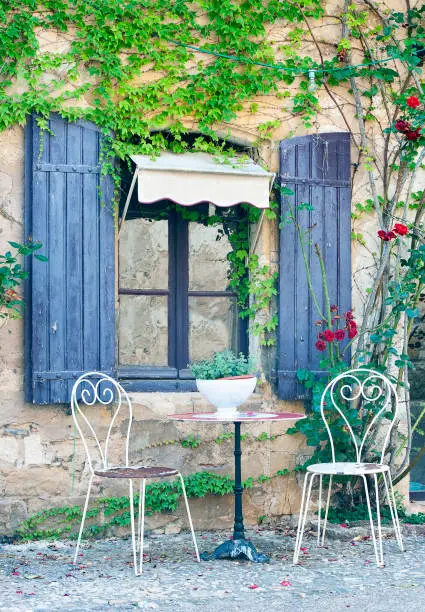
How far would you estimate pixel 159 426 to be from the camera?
5.62 meters

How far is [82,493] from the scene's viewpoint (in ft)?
18.0

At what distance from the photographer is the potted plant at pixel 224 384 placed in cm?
484

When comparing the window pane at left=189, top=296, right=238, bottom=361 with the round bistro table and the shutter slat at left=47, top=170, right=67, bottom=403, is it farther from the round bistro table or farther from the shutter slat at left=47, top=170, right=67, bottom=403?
the round bistro table

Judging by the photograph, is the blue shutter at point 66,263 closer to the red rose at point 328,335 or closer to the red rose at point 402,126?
the red rose at point 328,335

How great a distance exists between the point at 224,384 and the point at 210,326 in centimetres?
122

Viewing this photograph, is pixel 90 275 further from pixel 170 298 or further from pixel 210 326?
pixel 210 326

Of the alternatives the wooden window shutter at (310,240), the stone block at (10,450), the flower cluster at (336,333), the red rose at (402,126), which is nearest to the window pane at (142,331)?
the wooden window shutter at (310,240)

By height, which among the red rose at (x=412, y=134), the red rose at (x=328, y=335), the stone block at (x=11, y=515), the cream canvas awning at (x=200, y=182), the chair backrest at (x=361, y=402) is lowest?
the stone block at (x=11, y=515)

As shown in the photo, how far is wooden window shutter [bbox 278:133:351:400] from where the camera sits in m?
5.80

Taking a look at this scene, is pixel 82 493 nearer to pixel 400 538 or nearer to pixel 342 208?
pixel 400 538

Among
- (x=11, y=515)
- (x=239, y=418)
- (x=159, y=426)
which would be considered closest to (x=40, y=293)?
(x=159, y=426)

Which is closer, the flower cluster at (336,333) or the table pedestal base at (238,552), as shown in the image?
the table pedestal base at (238,552)

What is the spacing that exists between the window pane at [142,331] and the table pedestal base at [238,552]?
4.64ft

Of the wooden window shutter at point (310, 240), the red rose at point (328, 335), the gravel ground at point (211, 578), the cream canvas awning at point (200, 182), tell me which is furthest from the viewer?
the wooden window shutter at point (310, 240)
